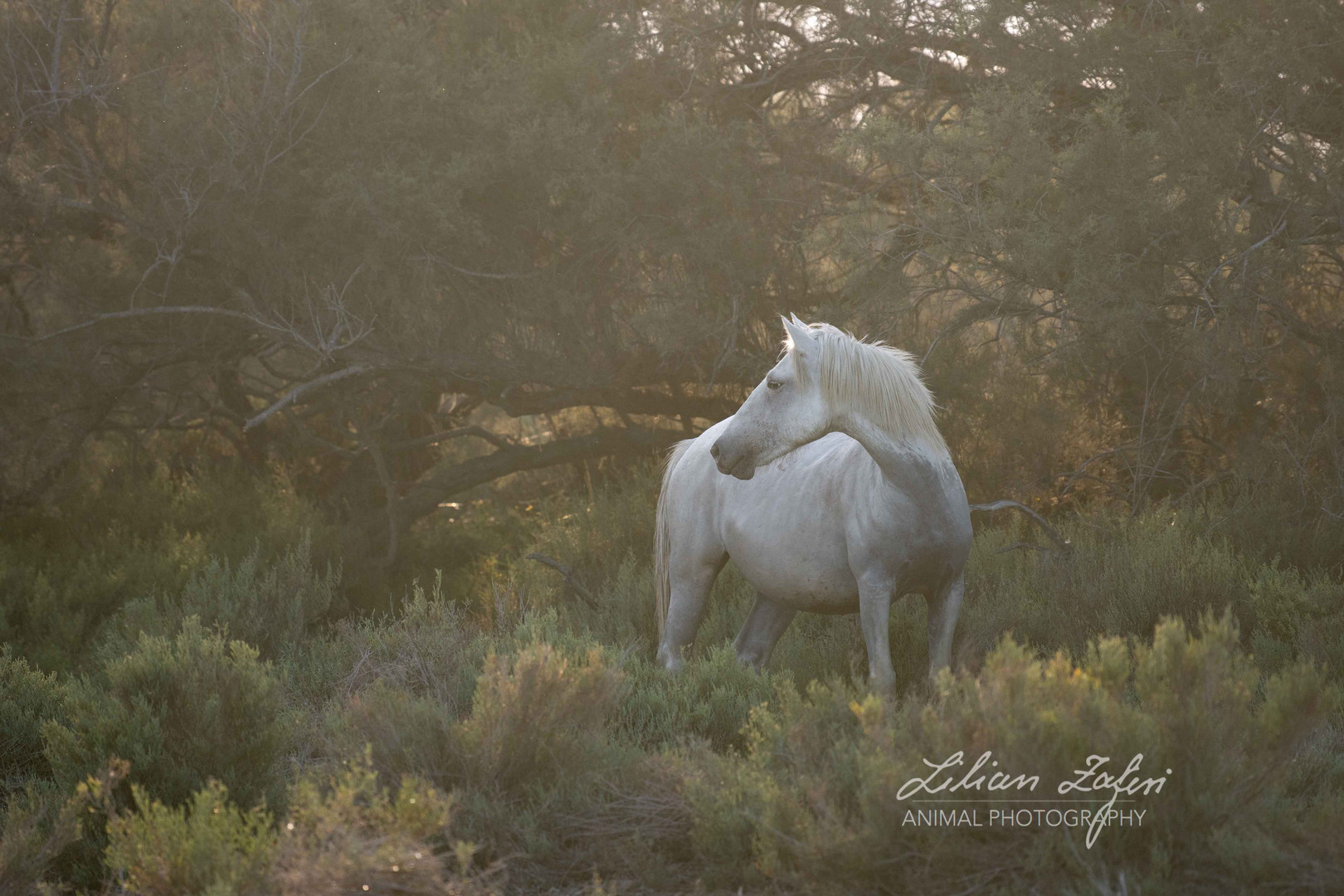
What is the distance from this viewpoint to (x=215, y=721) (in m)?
4.00

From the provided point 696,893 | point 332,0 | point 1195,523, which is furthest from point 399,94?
point 696,893

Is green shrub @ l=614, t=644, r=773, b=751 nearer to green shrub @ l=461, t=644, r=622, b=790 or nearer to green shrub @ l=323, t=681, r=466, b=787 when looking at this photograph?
green shrub @ l=461, t=644, r=622, b=790

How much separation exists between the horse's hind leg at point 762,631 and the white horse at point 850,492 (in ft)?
1.62

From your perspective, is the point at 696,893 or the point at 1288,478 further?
the point at 1288,478

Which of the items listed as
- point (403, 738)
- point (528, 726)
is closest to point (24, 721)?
point (403, 738)

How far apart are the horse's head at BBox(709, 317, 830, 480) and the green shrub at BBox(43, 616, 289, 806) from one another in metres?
2.01

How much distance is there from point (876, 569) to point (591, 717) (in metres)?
1.36

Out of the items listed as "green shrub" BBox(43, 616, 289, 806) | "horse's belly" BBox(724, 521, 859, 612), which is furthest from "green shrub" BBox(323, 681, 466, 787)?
"horse's belly" BBox(724, 521, 859, 612)

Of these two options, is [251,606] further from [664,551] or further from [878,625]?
[878,625]

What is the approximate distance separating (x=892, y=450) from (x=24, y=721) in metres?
3.97

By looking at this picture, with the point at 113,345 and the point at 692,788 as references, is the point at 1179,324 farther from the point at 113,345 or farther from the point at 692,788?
the point at 113,345

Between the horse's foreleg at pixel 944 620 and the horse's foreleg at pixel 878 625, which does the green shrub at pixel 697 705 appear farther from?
the horse's foreleg at pixel 944 620

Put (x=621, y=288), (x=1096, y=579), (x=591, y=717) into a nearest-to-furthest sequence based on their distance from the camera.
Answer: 1. (x=591, y=717)
2. (x=1096, y=579)
3. (x=621, y=288)

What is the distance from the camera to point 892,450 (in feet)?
14.5
